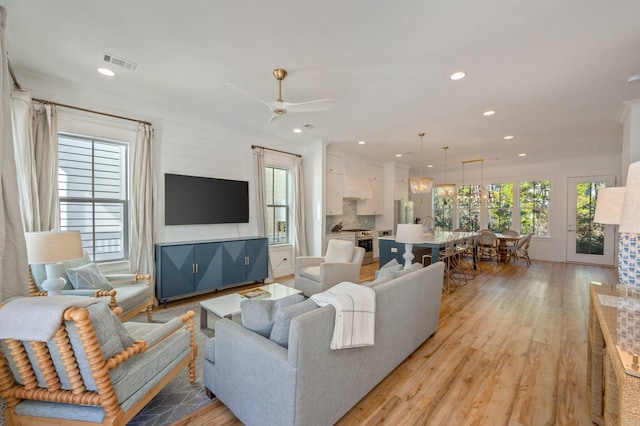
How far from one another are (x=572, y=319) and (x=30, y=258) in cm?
576

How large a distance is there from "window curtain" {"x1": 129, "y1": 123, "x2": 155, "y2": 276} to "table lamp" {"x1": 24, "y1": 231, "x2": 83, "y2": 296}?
5.07 ft

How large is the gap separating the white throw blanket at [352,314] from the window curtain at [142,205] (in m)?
3.17

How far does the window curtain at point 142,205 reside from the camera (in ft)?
12.2

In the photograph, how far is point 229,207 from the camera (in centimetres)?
479

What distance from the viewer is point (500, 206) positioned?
842 centimetres

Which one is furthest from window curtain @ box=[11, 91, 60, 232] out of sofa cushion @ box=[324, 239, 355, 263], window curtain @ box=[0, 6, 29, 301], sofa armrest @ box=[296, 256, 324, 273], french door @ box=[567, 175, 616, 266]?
french door @ box=[567, 175, 616, 266]

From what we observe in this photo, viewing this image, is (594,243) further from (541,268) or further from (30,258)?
(30,258)

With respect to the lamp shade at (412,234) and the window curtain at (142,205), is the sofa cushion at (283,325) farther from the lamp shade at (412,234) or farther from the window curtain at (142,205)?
the window curtain at (142,205)

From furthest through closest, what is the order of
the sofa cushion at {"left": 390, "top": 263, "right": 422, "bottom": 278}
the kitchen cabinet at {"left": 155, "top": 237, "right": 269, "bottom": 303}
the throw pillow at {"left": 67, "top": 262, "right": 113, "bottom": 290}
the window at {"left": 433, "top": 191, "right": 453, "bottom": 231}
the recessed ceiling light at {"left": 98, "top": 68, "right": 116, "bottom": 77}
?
the window at {"left": 433, "top": 191, "right": 453, "bottom": 231}, the kitchen cabinet at {"left": 155, "top": 237, "right": 269, "bottom": 303}, the recessed ceiling light at {"left": 98, "top": 68, "right": 116, "bottom": 77}, the throw pillow at {"left": 67, "top": 262, "right": 113, "bottom": 290}, the sofa cushion at {"left": 390, "top": 263, "right": 422, "bottom": 278}

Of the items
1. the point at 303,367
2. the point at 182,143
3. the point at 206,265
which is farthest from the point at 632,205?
the point at 182,143

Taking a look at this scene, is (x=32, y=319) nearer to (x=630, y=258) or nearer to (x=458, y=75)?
(x=630, y=258)

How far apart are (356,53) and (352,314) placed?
2.31 metres

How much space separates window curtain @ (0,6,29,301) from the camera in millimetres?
1786

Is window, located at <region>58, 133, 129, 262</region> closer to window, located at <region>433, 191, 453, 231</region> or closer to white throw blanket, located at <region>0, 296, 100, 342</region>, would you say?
white throw blanket, located at <region>0, 296, 100, 342</region>
